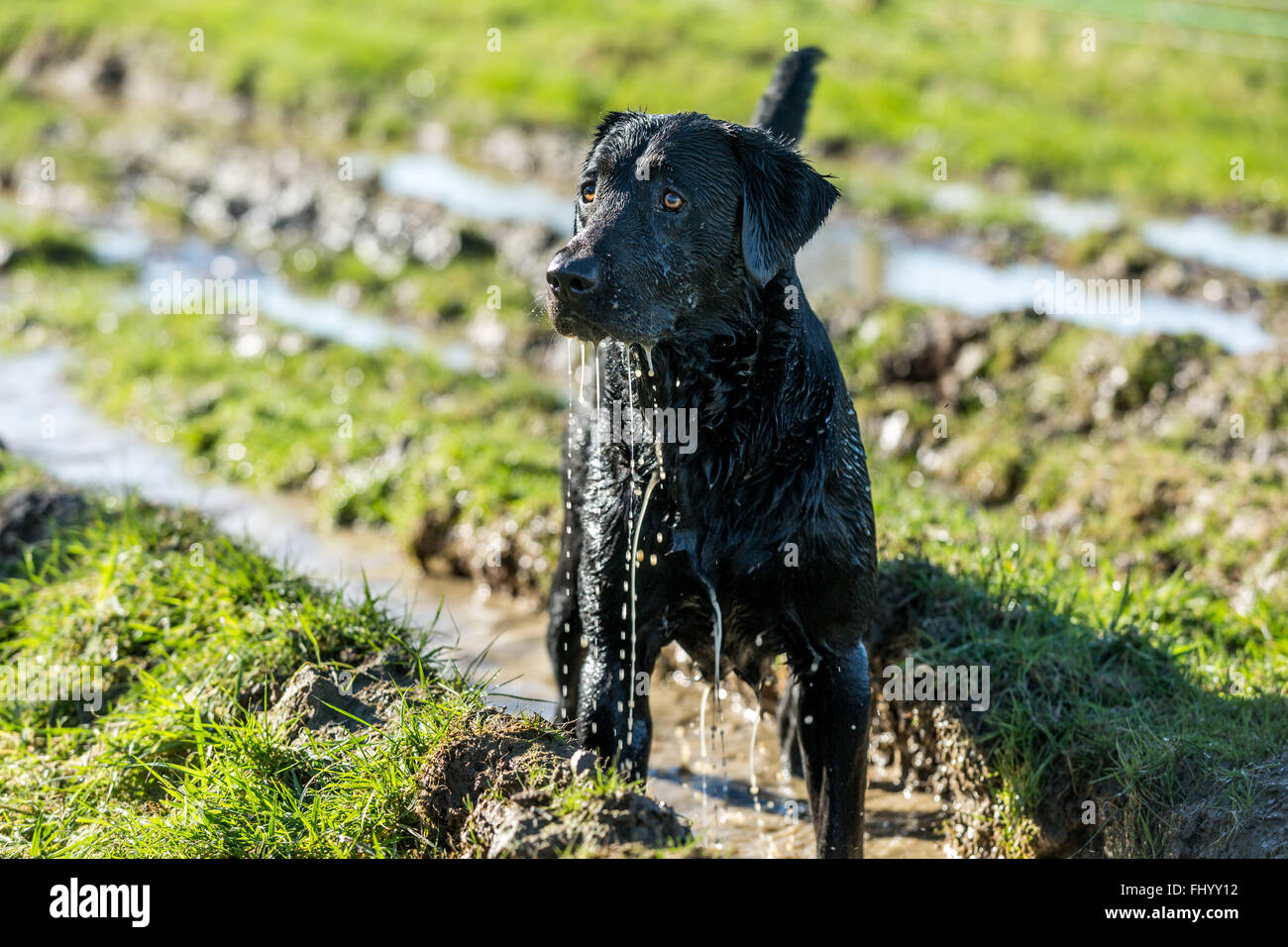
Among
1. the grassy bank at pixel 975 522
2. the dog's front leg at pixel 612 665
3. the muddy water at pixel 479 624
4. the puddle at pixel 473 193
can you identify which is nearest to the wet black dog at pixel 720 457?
the dog's front leg at pixel 612 665

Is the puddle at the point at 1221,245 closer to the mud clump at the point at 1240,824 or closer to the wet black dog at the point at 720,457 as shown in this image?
the mud clump at the point at 1240,824

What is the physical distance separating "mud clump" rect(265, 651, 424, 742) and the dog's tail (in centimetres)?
253

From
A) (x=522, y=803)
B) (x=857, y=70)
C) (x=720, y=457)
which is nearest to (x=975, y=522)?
(x=720, y=457)

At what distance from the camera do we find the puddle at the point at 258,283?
10.8 metres

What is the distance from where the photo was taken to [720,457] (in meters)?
3.97

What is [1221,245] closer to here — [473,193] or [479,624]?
[473,193]

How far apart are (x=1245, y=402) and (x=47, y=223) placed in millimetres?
10870

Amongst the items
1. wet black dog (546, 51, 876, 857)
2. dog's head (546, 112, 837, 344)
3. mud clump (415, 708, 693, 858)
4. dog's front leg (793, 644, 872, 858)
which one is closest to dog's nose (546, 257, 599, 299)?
dog's head (546, 112, 837, 344)

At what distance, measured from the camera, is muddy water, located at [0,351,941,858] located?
505cm

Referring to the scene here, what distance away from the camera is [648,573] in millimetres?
3982

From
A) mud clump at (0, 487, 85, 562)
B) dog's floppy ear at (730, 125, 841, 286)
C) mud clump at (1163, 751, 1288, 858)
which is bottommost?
mud clump at (1163, 751, 1288, 858)

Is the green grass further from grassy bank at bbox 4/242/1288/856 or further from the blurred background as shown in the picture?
grassy bank at bbox 4/242/1288/856
